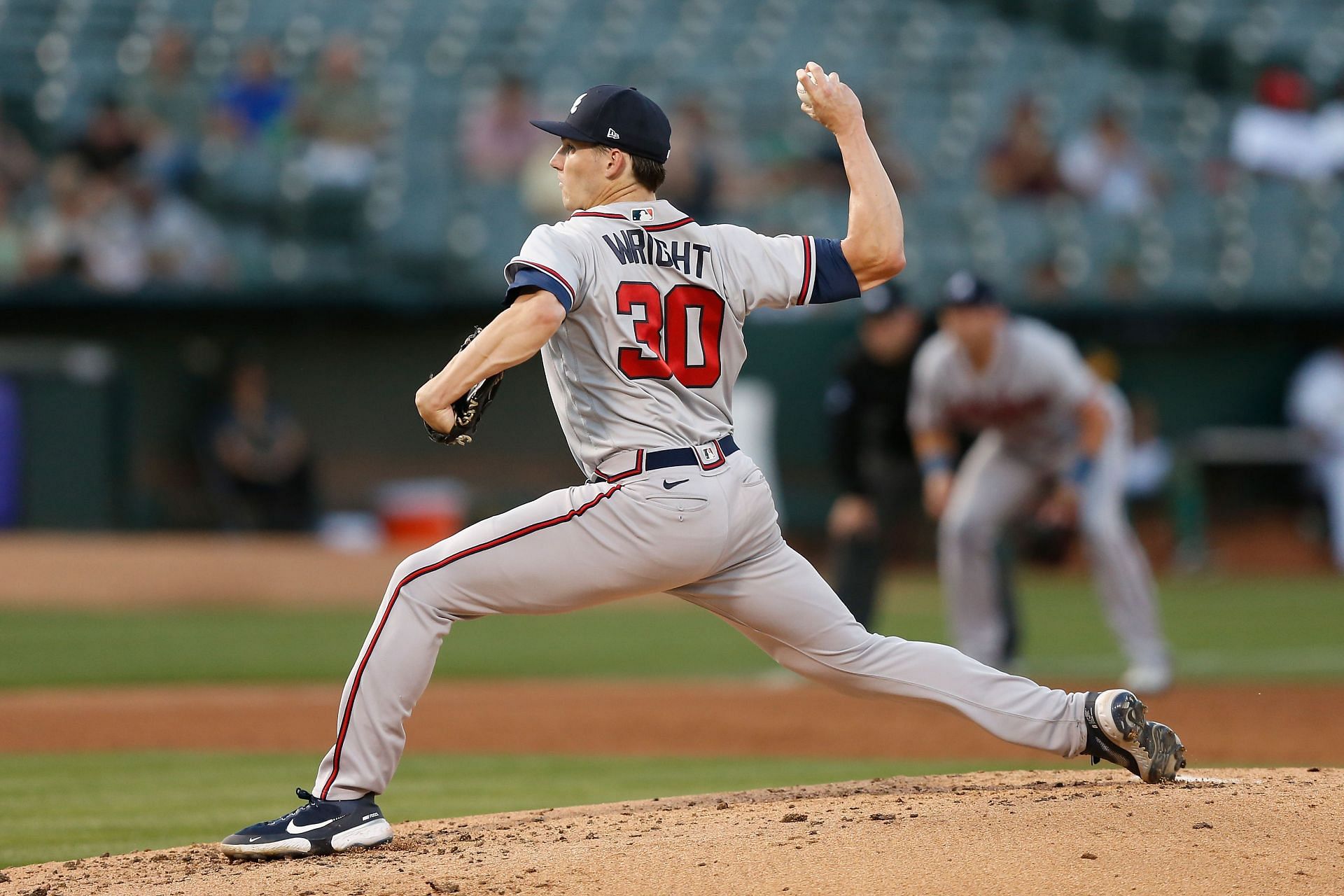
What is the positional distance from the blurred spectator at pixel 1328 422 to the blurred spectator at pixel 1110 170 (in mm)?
2140

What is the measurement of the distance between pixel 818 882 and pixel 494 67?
13.2 m

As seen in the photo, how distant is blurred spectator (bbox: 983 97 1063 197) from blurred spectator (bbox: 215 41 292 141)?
20.9 feet

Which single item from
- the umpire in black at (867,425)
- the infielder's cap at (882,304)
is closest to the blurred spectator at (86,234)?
the umpire in black at (867,425)

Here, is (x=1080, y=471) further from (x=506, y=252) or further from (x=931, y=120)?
(x=931, y=120)

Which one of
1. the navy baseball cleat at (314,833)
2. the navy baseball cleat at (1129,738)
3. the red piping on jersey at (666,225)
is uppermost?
the red piping on jersey at (666,225)

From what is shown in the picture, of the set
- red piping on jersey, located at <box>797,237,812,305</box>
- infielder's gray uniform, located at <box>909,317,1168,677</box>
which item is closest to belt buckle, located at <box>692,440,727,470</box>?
red piping on jersey, located at <box>797,237,812,305</box>

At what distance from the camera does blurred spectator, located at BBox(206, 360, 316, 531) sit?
43.5ft

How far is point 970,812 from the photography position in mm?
3865

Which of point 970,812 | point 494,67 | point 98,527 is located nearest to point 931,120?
point 494,67

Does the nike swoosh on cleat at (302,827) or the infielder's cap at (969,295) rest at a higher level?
the infielder's cap at (969,295)

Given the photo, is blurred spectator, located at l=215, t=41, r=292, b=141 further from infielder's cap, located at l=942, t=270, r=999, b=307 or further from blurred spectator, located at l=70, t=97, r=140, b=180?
infielder's cap, located at l=942, t=270, r=999, b=307

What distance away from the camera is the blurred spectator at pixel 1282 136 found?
16344 millimetres

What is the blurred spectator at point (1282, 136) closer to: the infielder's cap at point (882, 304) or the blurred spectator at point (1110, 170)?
the blurred spectator at point (1110, 170)

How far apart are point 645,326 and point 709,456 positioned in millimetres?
332
